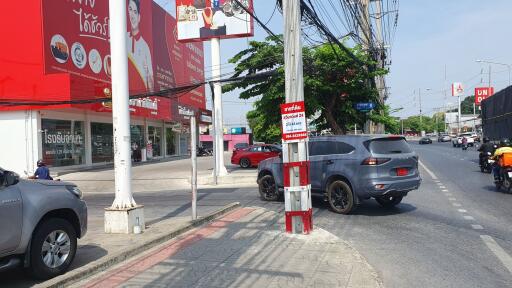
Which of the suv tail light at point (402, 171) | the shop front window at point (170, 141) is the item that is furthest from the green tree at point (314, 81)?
the shop front window at point (170, 141)

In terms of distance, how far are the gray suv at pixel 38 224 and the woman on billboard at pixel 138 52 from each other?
102 feet

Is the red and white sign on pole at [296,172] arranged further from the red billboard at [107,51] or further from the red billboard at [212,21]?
the red billboard at [107,51]

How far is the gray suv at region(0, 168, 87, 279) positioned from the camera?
5551 millimetres

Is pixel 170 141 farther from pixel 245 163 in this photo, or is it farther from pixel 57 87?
pixel 57 87

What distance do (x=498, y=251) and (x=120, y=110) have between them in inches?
260

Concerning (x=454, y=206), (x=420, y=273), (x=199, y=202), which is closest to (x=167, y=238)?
(x=420, y=273)

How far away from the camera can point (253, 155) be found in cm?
2888

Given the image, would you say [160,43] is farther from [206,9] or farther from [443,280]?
[443,280]

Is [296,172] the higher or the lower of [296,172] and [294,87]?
the lower

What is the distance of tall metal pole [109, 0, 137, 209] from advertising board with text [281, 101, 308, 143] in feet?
9.28

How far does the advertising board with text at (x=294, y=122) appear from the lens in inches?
339

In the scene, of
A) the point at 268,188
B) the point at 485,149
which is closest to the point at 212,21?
the point at 268,188

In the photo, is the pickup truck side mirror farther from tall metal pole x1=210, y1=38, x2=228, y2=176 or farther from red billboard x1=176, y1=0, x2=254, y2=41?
red billboard x1=176, y1=0, x2=254, y2=41

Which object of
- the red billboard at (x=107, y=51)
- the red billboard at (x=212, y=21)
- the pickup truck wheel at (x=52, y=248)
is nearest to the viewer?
the pickup truck wheel at (x=52, y=248)
